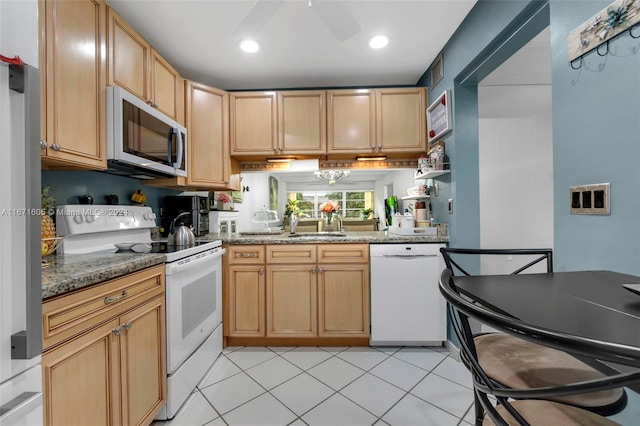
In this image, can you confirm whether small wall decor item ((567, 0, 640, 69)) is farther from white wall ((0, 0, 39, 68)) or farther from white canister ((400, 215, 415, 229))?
white wall ((0, 0, 39, 68))

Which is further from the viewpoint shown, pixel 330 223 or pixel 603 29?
pixel 330 223

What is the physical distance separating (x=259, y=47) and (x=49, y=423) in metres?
2.41

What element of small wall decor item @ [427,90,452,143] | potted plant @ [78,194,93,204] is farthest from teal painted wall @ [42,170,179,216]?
small wall decor item @ [427,90,452,143]

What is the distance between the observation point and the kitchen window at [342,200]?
8078 millimetres

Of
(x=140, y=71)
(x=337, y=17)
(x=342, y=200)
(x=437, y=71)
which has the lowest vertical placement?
(x=342, y=200)

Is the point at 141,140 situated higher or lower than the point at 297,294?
higher

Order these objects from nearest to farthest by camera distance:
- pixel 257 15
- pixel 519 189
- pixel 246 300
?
pixel 257 15 → pixel 246 300 → pixel 519 189

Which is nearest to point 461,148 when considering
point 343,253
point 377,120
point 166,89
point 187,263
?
point 377,120

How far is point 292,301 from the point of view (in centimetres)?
232

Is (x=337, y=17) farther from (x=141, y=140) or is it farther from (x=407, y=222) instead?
(x=407, y=222)

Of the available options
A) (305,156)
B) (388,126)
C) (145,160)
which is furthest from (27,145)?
(388,126)

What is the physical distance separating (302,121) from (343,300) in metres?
1.73

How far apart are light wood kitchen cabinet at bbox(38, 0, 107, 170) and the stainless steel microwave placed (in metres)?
0.06

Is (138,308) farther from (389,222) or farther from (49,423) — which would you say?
(389,222)
